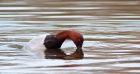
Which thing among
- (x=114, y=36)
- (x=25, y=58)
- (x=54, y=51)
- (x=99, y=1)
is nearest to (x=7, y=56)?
(x=25, y=58)

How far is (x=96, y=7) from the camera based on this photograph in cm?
1794

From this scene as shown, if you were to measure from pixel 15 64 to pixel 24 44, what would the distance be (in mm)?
2182

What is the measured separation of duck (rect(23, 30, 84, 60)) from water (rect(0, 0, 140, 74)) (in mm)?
193

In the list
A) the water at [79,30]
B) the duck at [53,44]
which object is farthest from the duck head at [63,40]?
the water at [79,30]

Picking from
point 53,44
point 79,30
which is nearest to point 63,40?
point 53,44

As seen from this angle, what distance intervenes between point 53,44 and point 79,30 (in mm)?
1847

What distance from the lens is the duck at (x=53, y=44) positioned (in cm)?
1171

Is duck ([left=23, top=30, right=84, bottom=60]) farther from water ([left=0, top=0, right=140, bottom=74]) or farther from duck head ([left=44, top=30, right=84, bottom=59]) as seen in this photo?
water ([left=0, top=0, right=140, bottom=74])

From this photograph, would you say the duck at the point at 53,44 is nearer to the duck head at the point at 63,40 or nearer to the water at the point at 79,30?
the duck head at the point at 63,40

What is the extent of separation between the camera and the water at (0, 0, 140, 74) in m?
10.1

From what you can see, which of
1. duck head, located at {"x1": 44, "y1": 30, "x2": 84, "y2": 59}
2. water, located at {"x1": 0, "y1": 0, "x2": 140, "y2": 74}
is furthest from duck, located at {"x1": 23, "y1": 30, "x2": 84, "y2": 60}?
water, located at {"x1": 0, "y1": 0, "x2": 140, "y2": 74}

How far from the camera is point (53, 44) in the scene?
40.1ft

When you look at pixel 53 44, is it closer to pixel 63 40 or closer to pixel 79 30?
pixel 63 40

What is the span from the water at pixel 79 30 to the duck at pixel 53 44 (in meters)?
0.19
